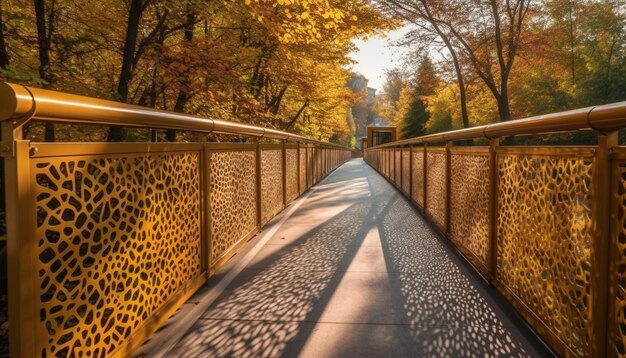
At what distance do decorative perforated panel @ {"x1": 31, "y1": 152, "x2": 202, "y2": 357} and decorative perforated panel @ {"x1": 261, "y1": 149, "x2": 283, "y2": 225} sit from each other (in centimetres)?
315

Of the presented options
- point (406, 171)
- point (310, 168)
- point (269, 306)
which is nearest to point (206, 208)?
point (269, 306)

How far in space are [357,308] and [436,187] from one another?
357 centimetres

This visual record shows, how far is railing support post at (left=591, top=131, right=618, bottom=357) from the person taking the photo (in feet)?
6.56

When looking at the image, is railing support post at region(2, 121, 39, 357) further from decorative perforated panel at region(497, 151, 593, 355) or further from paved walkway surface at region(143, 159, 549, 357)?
decorative perforated panel at region(497, 151, 593, 355)

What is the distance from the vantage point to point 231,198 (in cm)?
480

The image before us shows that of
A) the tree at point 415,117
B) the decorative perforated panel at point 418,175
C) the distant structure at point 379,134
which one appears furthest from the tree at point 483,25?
the tree at point 415,117

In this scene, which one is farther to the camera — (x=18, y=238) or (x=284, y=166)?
(x=284, y=166)

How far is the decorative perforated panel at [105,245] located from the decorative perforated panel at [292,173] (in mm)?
5623

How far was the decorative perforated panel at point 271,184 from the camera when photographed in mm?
6562

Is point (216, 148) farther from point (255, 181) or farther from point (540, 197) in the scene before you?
point (540, 197)

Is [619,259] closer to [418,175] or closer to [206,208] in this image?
[206,208]

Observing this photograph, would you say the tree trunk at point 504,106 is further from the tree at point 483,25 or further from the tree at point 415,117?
the tree at point 415,117

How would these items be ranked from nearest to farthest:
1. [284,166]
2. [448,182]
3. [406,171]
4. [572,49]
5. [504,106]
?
[448,182] < [284,166] < [406,171] < [504,106] < [572,49]

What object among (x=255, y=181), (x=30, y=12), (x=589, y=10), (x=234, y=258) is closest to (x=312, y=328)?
(x=234, y=258)
